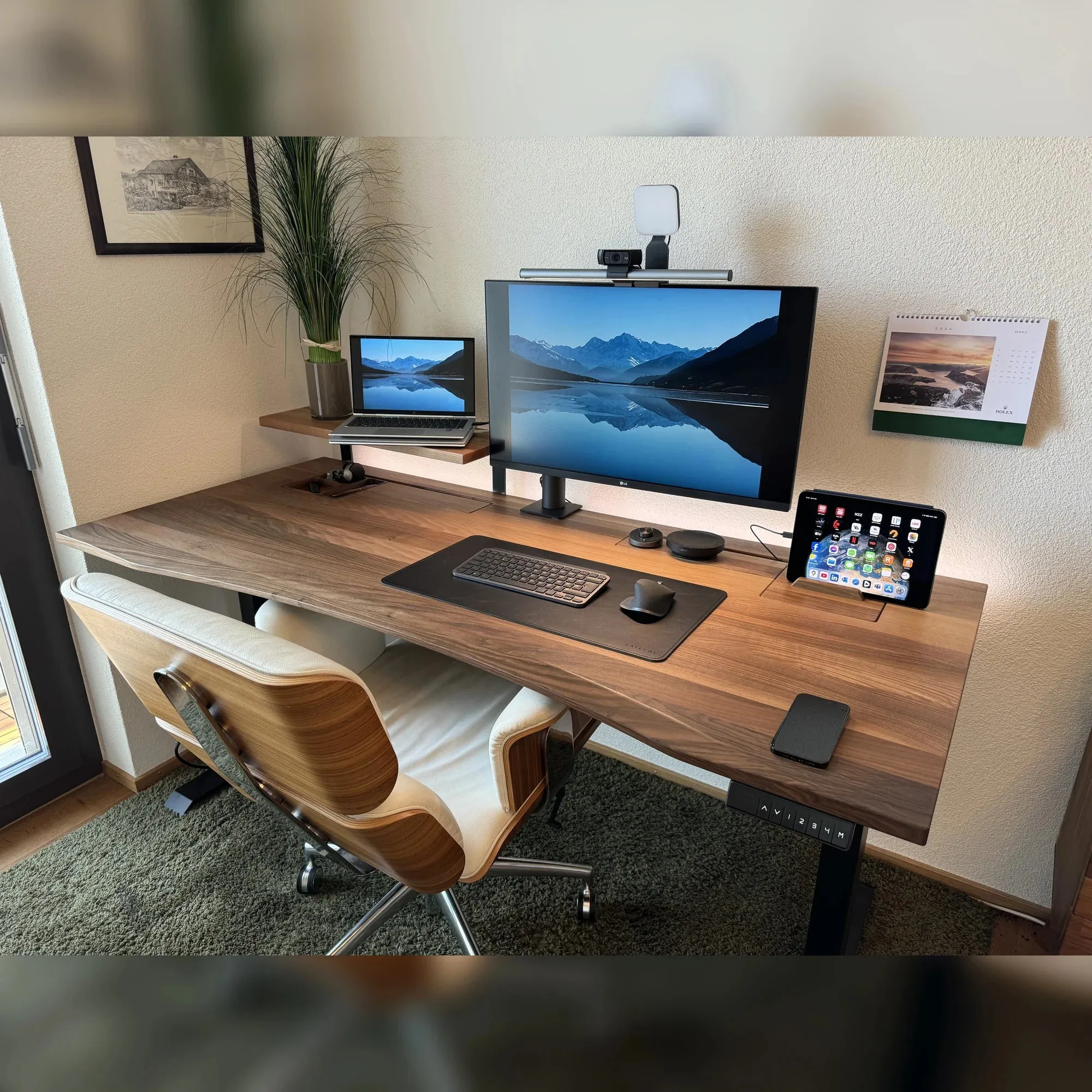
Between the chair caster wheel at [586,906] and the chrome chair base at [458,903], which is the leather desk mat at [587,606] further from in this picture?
the chair caster wheel at [586,906]

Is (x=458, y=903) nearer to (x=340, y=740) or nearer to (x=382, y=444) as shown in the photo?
(x=340, y=740)

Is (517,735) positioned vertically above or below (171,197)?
below

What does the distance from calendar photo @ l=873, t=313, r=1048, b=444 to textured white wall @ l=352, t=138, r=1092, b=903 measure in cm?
3

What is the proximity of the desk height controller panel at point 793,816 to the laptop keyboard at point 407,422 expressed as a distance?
122cm

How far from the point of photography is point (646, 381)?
160cm

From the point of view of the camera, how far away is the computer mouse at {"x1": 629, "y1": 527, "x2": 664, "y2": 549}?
5.64 ft

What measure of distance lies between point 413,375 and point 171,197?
0.70 m

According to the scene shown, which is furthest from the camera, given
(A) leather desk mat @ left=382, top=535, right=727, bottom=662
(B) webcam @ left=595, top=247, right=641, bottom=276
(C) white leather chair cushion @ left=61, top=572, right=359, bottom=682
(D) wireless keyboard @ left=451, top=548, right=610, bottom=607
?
(B) webcam @ left=595, top=247, right=641, bottom=276

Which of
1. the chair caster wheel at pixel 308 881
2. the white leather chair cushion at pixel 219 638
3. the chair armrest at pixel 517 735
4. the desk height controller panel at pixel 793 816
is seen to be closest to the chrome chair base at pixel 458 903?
the chair caster wheel at pixel 308 881

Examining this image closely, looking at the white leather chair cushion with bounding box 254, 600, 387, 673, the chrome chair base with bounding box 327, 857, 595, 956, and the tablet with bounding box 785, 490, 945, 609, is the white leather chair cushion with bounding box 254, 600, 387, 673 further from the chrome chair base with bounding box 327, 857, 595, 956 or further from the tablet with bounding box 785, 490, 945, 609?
the tablet with bounding box 785, 490, 945, 609

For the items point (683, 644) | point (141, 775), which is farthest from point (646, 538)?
point (141, 775)

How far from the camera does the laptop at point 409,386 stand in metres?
2.00

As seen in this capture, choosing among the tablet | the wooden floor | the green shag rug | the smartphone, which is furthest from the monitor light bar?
the wooden floor

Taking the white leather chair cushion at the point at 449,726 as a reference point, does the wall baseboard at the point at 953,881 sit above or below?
below
